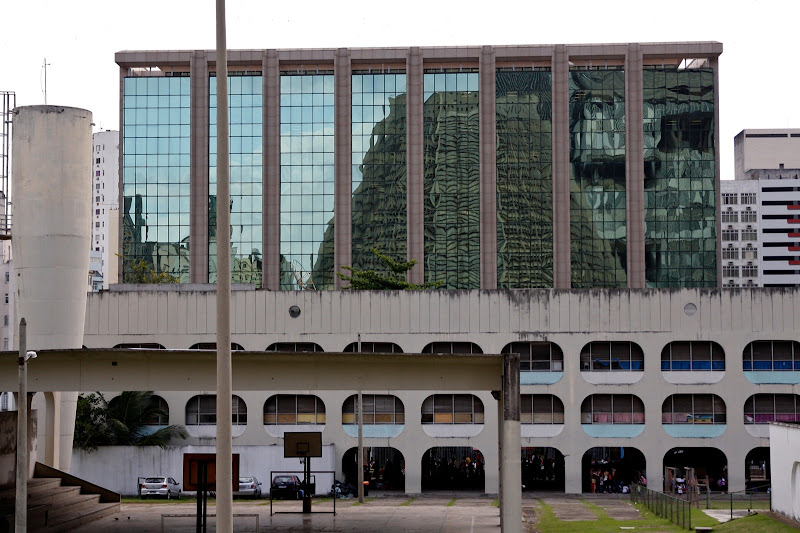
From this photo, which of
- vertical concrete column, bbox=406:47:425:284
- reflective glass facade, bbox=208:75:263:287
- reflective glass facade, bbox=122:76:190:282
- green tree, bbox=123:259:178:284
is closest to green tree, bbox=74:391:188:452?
green tree, bbox=123:259:178:284

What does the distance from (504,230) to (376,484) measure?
1972 inches

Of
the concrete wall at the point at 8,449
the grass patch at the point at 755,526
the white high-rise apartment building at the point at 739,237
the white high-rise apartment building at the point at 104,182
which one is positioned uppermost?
the white high-rise apartment building at the point at 104,182

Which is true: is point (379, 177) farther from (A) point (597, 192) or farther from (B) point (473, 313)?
(B) point (473, 313)

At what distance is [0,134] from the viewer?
4631 cm

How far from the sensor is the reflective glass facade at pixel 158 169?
111 meters

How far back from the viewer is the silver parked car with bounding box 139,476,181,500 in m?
56.0

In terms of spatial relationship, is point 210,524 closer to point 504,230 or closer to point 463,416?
point 463,416

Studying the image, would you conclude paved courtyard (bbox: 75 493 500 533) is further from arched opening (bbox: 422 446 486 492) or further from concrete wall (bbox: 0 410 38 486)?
arched opening (bbox: 422 446 486 492)

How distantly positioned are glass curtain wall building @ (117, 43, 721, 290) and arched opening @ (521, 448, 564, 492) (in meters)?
38.9

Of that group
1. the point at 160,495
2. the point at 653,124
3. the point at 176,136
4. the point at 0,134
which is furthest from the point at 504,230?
the point at 0,134

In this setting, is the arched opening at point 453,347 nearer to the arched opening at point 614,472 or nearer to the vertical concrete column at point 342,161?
the arched opening at point 614,472

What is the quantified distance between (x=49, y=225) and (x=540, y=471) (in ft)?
126

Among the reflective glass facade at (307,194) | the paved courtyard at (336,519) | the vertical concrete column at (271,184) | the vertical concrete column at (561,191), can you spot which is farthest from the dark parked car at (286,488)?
the vertical concrete column at (561,191)

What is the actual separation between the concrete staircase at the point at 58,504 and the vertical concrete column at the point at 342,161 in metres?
67.0
